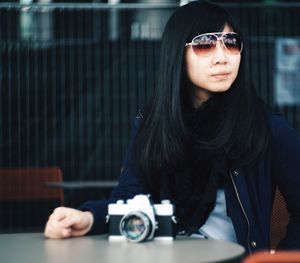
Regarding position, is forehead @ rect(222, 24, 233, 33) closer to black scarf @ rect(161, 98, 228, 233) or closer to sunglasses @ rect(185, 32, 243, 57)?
sunglasses @ rect(185, 32, 243, 57)

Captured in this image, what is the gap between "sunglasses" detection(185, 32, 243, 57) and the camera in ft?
9.08

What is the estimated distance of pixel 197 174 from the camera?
9.29 ft

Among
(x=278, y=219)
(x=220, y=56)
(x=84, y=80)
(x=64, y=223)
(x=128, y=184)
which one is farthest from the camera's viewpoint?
(x=84, y=80)

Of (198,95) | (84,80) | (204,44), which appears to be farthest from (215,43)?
(84,80)

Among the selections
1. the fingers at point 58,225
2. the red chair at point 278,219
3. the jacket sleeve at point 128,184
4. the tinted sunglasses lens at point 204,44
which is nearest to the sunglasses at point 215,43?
the tinted sunglasses lens at point 204,44

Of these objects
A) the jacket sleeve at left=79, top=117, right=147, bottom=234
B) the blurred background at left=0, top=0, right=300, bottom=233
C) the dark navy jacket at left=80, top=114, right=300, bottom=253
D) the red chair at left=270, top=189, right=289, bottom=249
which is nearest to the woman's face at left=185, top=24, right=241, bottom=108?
the dark navy jacket at left=80, top=114, right=300, bottom=253

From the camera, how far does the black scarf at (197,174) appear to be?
2785mm

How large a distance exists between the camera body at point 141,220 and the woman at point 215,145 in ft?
0.84

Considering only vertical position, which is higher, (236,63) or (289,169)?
(236,63)

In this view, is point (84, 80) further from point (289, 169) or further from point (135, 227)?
point (135, 227)

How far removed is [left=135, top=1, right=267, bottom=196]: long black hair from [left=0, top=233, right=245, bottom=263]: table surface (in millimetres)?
407

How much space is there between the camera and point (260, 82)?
8641 millimetres

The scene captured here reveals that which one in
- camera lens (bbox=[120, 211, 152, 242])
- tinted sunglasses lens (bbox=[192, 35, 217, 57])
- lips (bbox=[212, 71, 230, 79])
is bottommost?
camera lens (bbox=[120, 211, 152, 242])

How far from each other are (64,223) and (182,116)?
0.62 m
